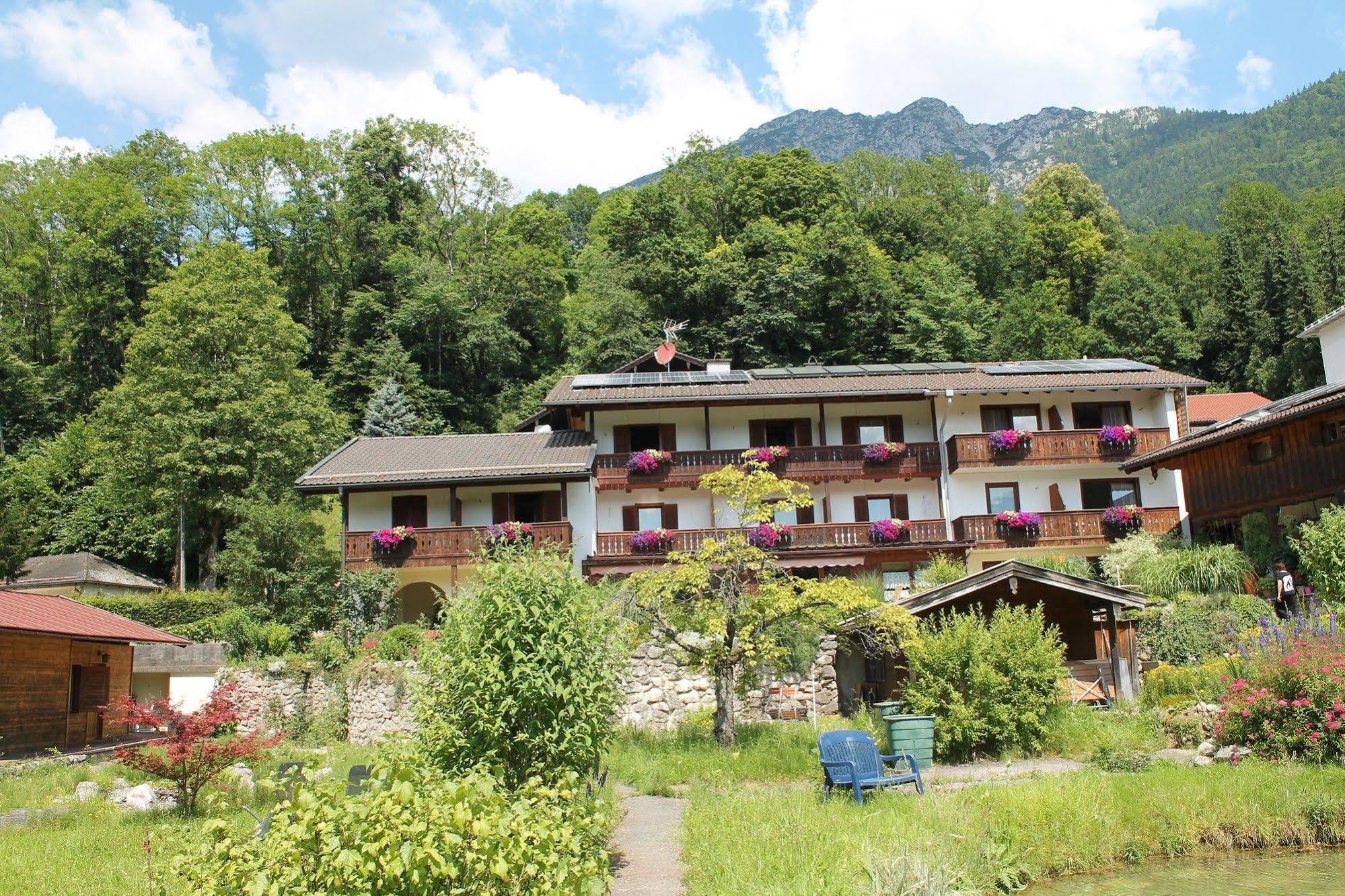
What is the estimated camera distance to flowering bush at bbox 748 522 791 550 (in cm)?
3045

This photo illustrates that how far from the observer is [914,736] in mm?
14883

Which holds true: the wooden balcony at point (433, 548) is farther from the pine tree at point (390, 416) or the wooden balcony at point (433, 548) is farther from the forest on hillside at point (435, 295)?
the pine tree at point (390, 416)

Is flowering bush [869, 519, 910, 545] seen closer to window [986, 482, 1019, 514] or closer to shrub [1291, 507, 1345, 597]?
window [986, 482, 1019, 514]

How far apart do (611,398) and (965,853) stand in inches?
921

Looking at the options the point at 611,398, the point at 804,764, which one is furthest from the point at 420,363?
the point at 804,764

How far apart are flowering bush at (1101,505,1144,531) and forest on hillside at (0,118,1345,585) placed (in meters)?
16.2

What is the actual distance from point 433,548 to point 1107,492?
2146 centimetres

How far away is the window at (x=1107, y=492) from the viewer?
111 ft

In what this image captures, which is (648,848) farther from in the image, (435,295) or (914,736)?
(435,295)

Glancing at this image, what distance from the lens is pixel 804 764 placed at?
1536 centimetres

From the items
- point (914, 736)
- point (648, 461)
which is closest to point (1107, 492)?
point (648, 461)

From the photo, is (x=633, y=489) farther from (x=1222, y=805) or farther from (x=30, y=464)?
(x=30, y=464)

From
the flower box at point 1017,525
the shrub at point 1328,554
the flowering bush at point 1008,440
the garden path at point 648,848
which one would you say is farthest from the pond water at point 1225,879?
the flowering bush at point 1008,440

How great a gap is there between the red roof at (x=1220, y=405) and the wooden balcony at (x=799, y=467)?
14291 millimetres
